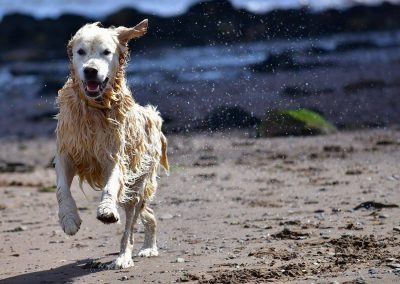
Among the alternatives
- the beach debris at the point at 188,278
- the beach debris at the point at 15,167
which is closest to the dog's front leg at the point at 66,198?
the beach debris at the point at 188,278

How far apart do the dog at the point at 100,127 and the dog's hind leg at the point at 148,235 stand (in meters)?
0.35

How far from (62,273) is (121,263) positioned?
0.51 meters

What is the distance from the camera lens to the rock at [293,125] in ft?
55.1

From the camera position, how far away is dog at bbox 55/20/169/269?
8227 mm

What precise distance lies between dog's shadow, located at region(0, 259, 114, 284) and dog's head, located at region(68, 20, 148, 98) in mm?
1538

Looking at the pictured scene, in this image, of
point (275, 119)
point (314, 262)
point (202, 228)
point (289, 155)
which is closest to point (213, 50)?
point (275, 119)

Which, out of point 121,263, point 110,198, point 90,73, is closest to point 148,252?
point 121,263

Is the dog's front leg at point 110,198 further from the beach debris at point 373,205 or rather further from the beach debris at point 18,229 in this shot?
the beach debris at point 373,205

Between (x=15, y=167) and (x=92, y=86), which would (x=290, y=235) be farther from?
(x=15, y=167)

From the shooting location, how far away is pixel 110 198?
26.8 ft

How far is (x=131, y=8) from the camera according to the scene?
4416 cm

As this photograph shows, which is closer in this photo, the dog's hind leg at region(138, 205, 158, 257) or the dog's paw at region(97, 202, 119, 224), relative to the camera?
the dog's paw at region(97, 202, 119, 224)

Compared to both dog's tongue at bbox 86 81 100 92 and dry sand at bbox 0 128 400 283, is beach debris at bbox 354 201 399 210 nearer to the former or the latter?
dry sand at bbox 0 128 400 283

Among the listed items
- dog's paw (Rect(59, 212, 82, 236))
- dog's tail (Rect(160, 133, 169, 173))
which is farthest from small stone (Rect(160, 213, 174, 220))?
dog's paw (Rect(59, 212, 82, 236))
